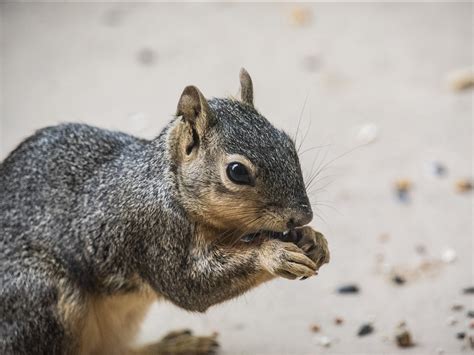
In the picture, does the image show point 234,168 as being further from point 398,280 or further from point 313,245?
point 398,280

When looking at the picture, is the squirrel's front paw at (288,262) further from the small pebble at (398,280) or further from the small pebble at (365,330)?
the small pebble at (398,280)

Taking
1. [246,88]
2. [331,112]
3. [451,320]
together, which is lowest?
[451,320]

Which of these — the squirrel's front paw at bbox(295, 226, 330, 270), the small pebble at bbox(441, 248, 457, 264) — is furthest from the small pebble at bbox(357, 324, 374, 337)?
the squirrel's front paw at bbox(295, 226, 330, 270)

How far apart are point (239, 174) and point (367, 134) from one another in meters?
2.15

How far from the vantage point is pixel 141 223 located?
3.04 metres

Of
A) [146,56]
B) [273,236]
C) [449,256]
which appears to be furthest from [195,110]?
[146,56]

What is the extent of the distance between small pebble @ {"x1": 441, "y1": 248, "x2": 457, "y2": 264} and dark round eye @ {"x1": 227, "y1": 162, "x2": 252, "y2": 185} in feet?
4.99

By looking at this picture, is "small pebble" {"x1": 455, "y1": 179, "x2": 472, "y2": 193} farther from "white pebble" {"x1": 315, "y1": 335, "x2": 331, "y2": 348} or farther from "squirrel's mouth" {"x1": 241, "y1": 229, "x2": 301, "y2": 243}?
"squirrel's mouth" {"x1": 241, "y1": 229, "x2": 301, "y2": 243}

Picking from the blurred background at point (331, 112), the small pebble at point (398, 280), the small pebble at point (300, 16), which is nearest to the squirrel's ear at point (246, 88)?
the blurred background at point (331, 112)

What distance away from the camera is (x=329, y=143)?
183 inches

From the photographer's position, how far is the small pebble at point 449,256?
3890mm

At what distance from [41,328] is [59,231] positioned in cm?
34

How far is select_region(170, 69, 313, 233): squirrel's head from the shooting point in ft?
8.82

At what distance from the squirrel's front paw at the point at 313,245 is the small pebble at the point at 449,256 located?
122 cm
